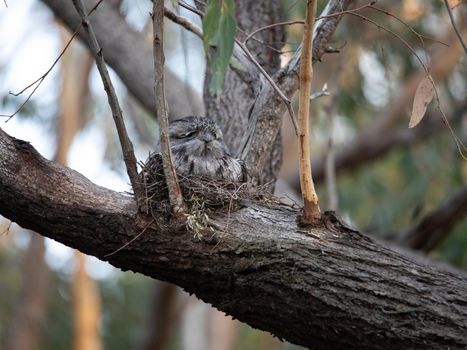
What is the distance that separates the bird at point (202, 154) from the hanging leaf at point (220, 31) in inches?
43.8

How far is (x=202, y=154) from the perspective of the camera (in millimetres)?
4445

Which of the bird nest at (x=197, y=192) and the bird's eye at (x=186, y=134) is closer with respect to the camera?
the bird nest at (x=197, y=192)

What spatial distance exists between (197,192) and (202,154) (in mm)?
769

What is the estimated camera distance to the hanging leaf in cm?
296

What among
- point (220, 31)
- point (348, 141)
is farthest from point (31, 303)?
point (220, 31)

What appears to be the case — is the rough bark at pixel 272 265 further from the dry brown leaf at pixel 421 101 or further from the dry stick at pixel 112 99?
the dry brown leaf at pixel 421 101

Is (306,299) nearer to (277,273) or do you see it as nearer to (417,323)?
(277,273)

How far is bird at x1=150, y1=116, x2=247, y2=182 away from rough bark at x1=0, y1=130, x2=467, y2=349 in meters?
0.62

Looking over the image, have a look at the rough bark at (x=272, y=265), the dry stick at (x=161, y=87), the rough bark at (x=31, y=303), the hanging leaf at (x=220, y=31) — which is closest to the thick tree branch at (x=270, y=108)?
the rough bark at (x=272, y=265)

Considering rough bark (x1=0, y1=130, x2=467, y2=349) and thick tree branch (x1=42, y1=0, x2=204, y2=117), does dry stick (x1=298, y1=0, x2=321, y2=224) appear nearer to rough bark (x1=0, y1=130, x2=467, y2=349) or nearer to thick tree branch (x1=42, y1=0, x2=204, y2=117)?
rough bark (x1=0, y1=130, x2=467, y2=349)

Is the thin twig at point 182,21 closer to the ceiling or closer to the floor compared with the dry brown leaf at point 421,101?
closer to the ceiling

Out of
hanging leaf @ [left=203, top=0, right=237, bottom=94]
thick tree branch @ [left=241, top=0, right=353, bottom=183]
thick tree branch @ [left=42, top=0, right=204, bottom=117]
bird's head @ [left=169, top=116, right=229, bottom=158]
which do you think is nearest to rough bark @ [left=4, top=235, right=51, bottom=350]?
thick tree branch @ [left=42, top=0, right=204, bottom=117]

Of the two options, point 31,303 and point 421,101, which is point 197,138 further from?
point 31,303

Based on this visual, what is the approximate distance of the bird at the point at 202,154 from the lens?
4.27m
